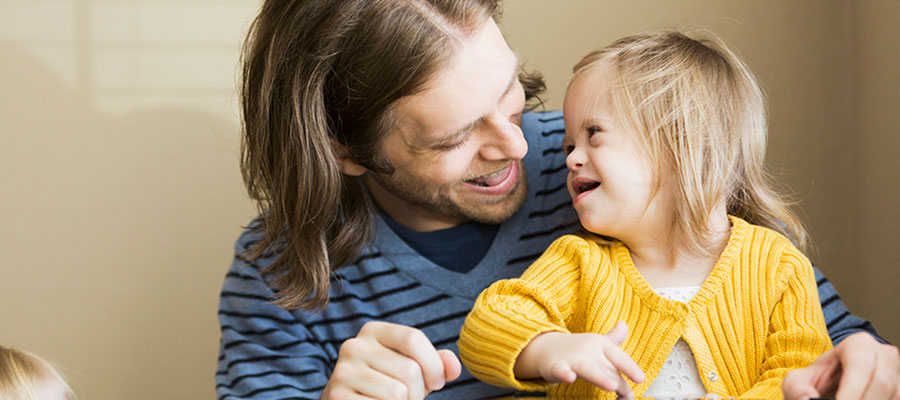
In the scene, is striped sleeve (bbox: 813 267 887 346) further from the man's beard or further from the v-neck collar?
the man's beard

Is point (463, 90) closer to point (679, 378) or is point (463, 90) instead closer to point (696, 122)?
point (696, 122)

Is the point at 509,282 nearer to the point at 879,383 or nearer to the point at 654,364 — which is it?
the point at 654,364

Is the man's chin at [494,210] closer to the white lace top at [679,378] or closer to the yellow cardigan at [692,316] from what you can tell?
the yellow cardigan at [692,316]

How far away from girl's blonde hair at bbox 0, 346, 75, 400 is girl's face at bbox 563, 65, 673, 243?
726mm

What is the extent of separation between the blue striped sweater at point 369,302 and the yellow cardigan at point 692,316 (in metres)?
0.25

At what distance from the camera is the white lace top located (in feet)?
3.49

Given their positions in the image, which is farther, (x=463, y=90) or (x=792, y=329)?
(x=463, y=90)

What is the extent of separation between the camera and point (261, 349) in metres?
1.39

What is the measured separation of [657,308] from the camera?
1.09m

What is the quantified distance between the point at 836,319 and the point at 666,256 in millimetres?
257

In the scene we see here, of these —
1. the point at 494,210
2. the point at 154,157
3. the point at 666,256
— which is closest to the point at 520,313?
the point at 666,256

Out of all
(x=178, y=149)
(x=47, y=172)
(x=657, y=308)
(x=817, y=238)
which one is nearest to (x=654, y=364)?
(x=657, y=308)

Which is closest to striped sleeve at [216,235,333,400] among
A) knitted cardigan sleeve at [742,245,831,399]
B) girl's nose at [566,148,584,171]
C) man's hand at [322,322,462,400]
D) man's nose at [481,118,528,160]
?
man's hand at [322,322,462,400]

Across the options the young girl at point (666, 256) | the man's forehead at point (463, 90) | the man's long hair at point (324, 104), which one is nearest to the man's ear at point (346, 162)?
the man's long hair at point (324, 104)
